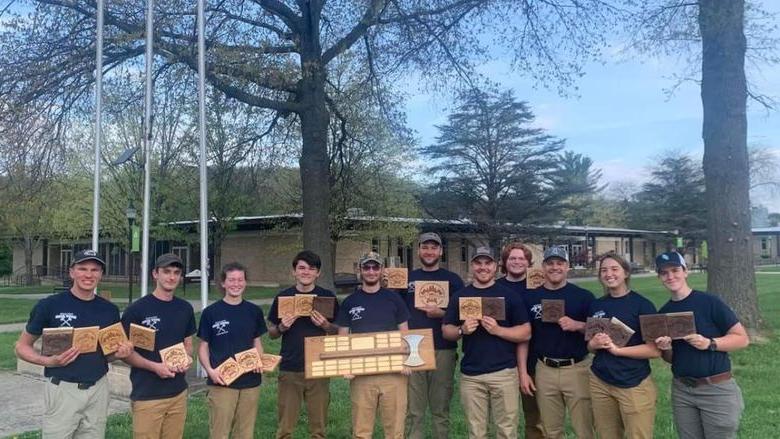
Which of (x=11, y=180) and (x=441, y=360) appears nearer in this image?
(x=441, y=360)

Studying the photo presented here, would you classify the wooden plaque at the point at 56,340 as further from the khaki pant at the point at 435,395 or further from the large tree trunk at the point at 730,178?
the large tree trunk at the point at 730,178

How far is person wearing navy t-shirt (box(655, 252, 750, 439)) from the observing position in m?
4.45

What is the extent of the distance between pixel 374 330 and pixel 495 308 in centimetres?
107

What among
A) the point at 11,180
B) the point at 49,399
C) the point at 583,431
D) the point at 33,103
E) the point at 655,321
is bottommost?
the point at 583,431

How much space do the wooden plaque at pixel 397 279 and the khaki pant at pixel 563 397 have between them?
1.58m

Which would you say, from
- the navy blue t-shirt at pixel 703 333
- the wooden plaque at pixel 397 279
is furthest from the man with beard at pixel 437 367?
the navy blue t-shirt at pixel 703 333

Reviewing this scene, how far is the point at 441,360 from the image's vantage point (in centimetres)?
595

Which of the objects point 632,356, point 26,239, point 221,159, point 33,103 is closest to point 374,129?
point 221,159

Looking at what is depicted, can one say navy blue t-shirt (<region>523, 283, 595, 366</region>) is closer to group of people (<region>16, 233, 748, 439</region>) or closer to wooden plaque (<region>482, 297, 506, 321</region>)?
group of people (<region>16, 233, 748, 439</region>)

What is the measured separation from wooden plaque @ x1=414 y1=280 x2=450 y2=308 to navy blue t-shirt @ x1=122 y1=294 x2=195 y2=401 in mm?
2118

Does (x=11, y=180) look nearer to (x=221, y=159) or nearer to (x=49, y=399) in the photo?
(x=221, y=159)

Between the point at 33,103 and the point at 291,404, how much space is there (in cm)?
929

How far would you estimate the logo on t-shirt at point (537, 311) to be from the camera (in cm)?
544

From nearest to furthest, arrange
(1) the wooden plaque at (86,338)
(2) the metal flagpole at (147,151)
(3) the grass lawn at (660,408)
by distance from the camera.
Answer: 1. (1) the wooden plaque at (86,338)
2. (3) the grass lawn at (660,408)
3. (2) the metal flagpole at (147,151)
